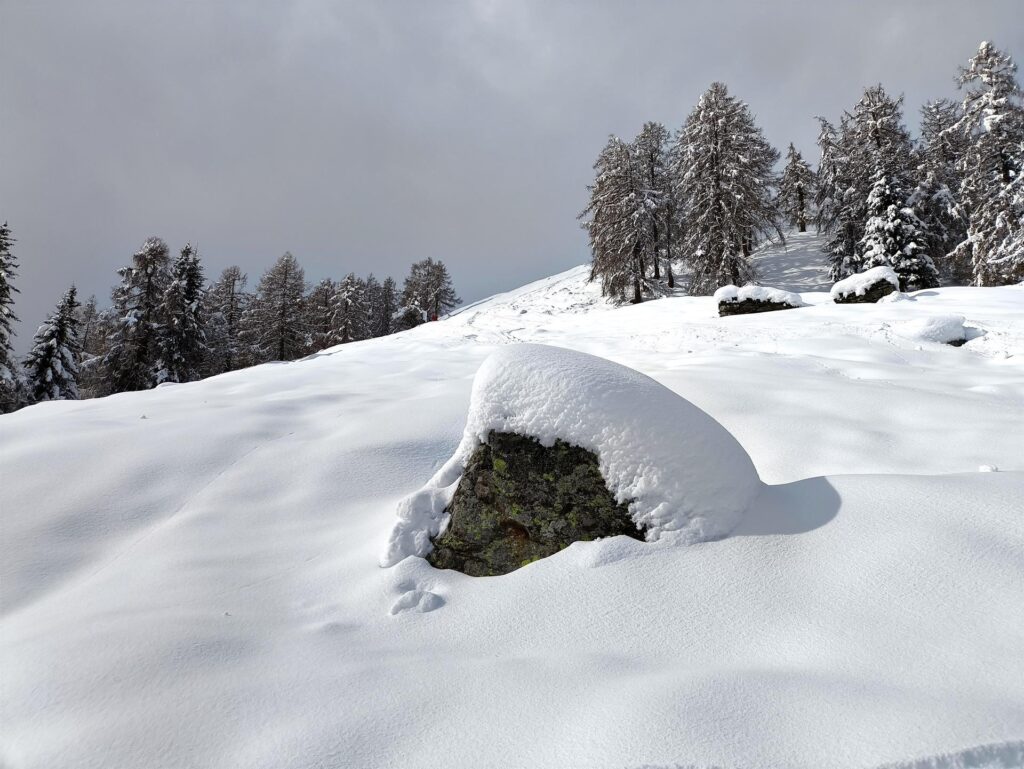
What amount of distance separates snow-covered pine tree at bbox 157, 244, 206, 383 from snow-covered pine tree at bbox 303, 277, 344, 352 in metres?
9.21

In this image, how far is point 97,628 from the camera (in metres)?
2.21

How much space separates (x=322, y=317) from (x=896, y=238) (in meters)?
34.7

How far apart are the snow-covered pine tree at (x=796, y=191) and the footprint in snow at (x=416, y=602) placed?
142 ft

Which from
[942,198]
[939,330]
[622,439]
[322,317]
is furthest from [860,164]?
[322,317]

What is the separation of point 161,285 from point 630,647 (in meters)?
28.3

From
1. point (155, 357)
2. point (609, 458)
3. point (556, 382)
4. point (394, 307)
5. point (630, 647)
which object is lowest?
point (630, 647)

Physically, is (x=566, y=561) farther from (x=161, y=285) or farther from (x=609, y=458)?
(x=161, y=285)

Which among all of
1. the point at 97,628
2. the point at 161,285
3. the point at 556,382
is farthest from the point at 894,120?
the point at 161,285

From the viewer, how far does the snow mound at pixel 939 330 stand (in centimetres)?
951

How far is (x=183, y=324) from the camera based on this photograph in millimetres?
23453

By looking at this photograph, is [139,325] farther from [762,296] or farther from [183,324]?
[762,296]

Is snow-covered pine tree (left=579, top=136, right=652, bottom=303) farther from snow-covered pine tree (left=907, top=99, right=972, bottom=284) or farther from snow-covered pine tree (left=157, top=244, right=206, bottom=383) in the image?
snow-covered pine tree (left=157, top=244, right=206, bottom=383)

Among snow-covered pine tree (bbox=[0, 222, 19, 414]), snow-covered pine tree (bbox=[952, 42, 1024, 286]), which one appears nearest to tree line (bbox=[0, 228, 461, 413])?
snow-covered pine tree (bbox=[0, 222, 19, 414])

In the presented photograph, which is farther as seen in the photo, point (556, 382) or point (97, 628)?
point (556, 382)
